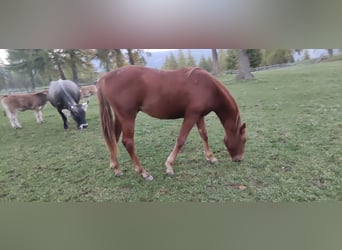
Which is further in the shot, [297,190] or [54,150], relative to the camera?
[54,150]

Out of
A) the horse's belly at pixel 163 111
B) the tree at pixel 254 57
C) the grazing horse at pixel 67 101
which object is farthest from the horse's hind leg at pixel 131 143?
the tree at pixel 254 57

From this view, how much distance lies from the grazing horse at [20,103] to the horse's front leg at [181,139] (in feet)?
2.44

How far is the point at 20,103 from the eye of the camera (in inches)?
61.4

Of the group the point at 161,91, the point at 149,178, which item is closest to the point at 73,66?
the point at 161,91

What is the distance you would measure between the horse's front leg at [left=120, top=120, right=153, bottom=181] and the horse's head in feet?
1.49

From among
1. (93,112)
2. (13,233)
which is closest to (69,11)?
(93,112)

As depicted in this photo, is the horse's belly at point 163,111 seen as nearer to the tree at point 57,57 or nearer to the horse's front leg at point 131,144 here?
the horse's front leg at point 131,144

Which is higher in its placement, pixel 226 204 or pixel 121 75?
pixel 121 75

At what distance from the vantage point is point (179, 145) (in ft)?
5.03

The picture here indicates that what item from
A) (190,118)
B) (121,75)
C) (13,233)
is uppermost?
(121,75)

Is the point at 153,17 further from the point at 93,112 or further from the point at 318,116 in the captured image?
the point at 318,116

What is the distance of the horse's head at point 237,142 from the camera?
1533 millimetres

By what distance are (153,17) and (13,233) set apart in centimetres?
137

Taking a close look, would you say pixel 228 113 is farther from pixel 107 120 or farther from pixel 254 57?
pixel 107 120
